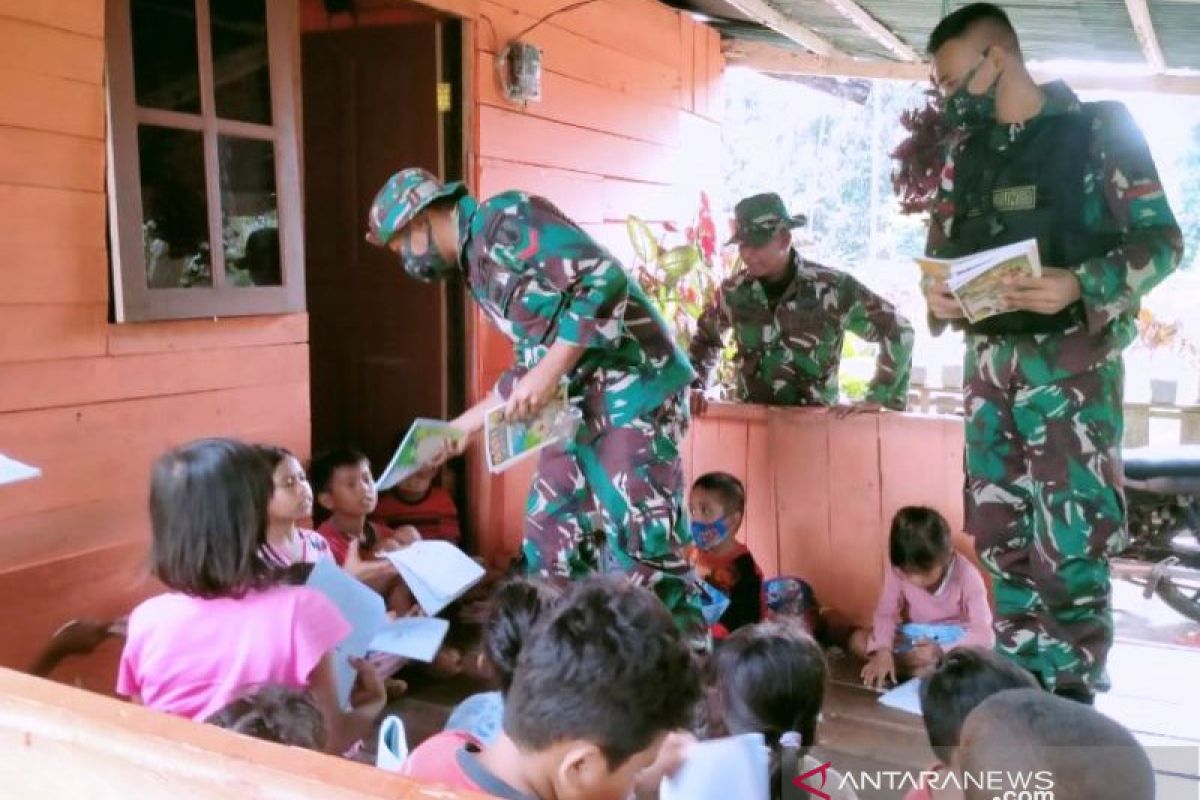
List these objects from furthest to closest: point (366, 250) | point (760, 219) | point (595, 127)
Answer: point (595, 127)
point (366, 250)
point (760, 219)

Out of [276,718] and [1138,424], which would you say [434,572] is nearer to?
[276,718]

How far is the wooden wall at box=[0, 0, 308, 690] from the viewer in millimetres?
2535

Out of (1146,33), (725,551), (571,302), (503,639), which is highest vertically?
(1146,33)

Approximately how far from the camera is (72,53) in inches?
104

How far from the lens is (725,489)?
364cm

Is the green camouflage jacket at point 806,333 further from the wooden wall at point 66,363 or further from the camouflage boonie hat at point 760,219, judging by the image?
the wooden wall at point 66,363

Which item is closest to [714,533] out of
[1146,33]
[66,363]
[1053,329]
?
[1053,329]

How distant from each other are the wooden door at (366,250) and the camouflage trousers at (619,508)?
1.77 m

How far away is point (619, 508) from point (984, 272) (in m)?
0.96

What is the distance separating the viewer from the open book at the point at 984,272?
7.57ft

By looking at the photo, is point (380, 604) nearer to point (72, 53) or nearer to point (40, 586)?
point (40, 586)

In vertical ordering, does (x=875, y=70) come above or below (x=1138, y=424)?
above

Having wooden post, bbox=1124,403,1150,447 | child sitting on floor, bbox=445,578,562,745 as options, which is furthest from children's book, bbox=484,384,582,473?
wooden post, bbox=1124,403,1150,447

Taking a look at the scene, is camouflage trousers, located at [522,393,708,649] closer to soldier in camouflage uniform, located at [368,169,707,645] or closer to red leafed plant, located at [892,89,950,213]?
soldier in camouflage uniform, located at [368,169,707,645]
